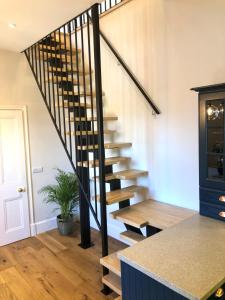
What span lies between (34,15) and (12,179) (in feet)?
7.39

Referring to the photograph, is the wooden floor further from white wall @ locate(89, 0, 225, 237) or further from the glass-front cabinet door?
the glass-front cabinet door

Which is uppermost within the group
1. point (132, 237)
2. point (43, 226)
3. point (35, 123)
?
point (35, 123)

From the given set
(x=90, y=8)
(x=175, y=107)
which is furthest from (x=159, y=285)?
(x=90, y=8)

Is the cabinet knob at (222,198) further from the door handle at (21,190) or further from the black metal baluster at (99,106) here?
the door handle at (21,190)

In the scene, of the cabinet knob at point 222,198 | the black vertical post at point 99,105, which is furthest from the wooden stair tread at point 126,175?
the cabinet knob at point 222,198

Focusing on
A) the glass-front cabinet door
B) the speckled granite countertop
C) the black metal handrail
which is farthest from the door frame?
the glass-front cabinet door

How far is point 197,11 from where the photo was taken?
239cm

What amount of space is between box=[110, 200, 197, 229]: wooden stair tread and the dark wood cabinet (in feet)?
1.17

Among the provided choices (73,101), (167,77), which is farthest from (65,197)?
(167,77)

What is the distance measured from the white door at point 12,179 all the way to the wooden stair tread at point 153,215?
5.90 feet

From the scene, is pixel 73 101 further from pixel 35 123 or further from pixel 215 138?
pixel 215 138

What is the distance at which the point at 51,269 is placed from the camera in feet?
9.73

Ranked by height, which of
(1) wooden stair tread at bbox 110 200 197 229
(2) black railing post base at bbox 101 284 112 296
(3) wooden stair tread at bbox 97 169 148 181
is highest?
(3) wooden stair tread at bbox 97 169 148 181

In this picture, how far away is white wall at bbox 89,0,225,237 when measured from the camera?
7.80 ft
